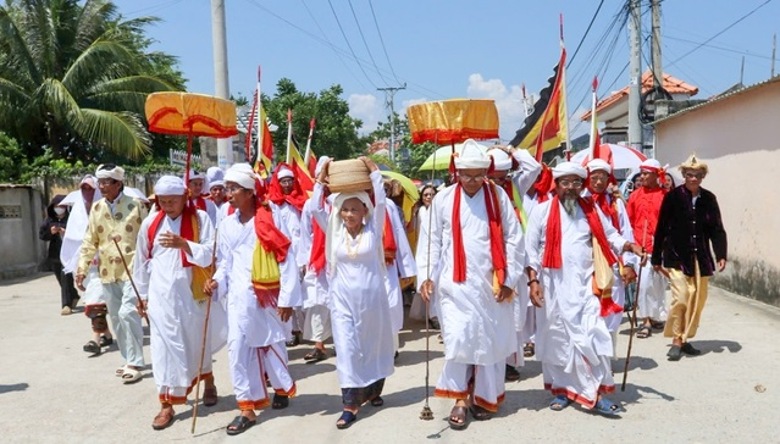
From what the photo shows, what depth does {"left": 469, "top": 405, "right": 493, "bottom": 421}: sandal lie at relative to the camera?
5.15m

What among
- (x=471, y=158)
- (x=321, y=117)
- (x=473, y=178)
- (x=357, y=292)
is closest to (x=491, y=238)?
(x=473, y=178)

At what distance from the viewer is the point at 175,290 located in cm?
528

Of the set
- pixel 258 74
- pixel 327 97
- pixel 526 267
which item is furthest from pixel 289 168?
pixel 327 97

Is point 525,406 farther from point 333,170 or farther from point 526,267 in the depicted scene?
point 333,170

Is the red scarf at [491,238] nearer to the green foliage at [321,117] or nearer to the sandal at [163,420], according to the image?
the sandal at [163,420]

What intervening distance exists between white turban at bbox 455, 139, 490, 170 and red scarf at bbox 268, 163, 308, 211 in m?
3.17

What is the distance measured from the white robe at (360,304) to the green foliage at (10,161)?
14647 millimetres

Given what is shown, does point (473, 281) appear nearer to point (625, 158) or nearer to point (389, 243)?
point (389, 243)

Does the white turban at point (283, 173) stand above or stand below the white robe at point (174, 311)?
above

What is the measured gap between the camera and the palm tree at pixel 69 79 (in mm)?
19953

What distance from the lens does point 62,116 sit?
20297 mm

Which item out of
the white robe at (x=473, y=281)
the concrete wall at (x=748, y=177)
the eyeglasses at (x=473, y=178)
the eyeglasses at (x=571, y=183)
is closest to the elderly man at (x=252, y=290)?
the white robe at (x=473, y=281)

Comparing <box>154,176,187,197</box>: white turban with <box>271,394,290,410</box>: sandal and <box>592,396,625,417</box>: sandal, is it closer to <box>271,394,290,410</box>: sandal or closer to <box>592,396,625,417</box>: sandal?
<box>271,394,290,410</box>: sandal

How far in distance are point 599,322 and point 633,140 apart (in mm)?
10661
